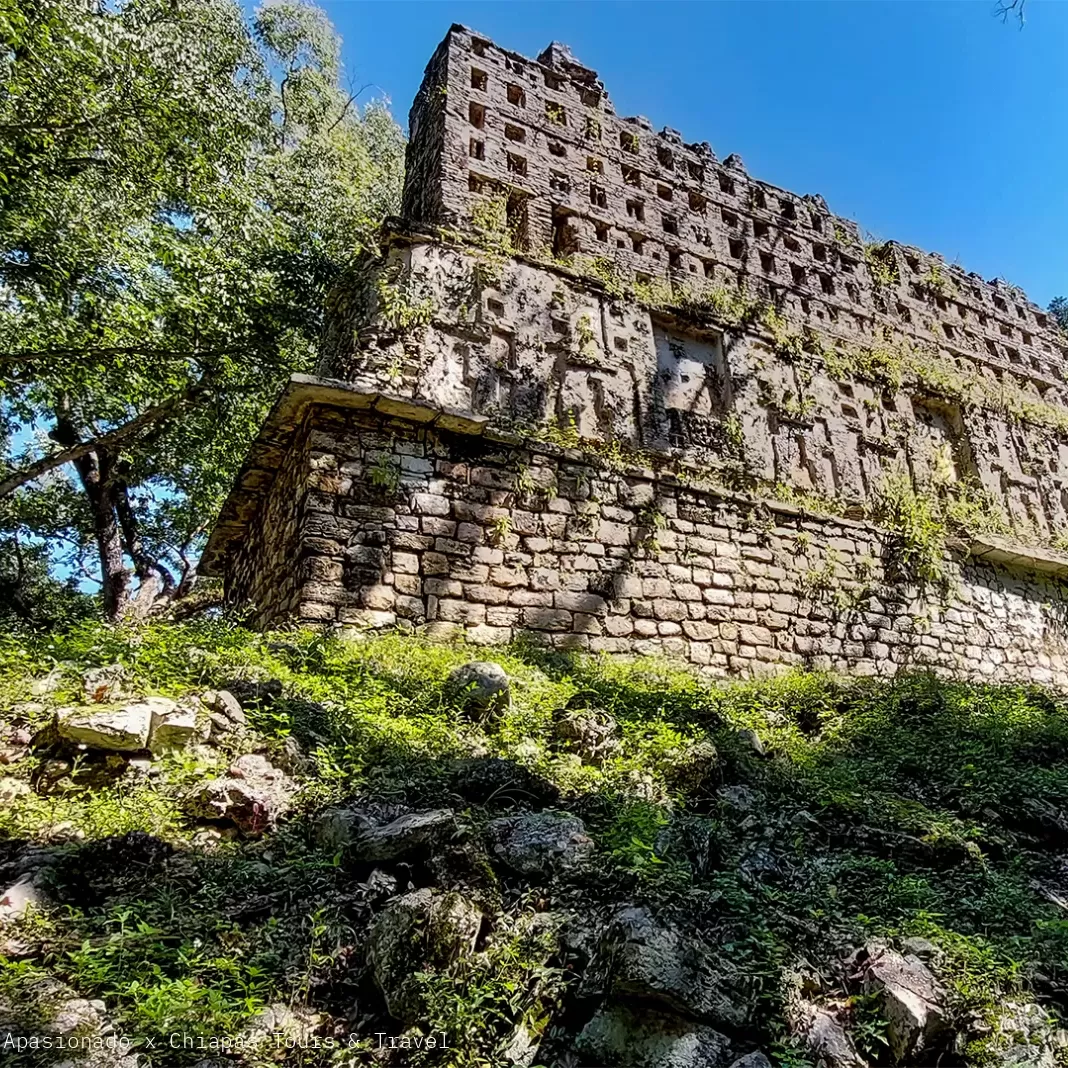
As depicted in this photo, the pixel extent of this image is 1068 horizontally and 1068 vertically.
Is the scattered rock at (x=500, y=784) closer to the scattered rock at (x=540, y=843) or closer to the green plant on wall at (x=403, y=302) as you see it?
the scattered rock at (x=540, y=843)

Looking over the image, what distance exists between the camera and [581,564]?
713cm

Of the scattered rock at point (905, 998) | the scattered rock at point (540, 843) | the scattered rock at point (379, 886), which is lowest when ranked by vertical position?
the scattered rock at point (905, 998)

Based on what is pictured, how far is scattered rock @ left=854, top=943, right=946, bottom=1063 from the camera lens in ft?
7.80

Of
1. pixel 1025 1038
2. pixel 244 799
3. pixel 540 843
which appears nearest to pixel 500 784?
pixel 540 843

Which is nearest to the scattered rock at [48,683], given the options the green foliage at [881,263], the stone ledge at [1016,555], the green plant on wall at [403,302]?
the green plant on wall at [403,302]

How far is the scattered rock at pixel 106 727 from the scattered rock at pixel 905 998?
10.7 feet

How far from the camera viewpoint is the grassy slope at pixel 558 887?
245 centimetres

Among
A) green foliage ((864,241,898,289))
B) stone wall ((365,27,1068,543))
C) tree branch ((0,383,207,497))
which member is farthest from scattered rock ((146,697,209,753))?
green foliage ((864,241,898,289))

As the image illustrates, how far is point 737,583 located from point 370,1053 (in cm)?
632

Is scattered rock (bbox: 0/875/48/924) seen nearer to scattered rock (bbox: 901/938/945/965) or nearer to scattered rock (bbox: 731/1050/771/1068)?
scattered rock (bbox: 731/1050/771/1068)

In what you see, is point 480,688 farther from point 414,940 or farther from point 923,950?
point 923,950

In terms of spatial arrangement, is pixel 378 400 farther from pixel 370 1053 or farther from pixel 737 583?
pixel 370 1053

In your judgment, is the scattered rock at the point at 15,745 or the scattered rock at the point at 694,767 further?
the scattered rock at the point at 694,767

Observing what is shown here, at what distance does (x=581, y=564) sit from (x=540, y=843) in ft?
13.3
